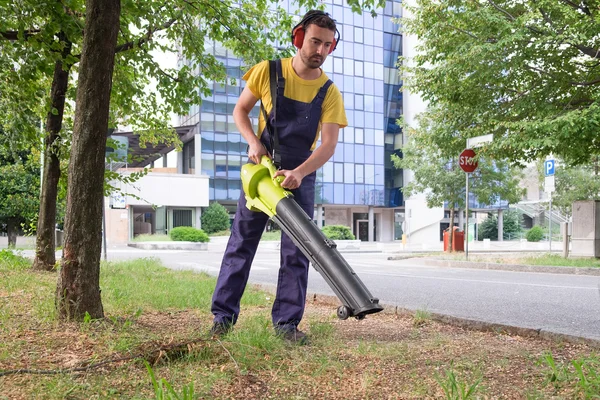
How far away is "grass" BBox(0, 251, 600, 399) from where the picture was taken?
2115 millimetres

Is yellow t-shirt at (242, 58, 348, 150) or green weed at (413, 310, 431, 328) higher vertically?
yellow t-shirt at (242, 58, 348, 150)

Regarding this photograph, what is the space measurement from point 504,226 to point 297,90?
49863mm

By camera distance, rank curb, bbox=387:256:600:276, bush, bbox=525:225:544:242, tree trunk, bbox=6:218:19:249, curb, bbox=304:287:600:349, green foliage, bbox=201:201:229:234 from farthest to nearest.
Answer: bush, bbox=525:225:544:242 → green foliage, bbox=201:201:229:234 → tree trunk, bbox=6:218:19:249 → curb, bbox=387:256:600:276 → curb, bbox=304:287:600:349

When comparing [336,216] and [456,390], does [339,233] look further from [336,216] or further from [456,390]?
[456,390]

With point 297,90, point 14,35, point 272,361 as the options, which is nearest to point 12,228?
point 14,35

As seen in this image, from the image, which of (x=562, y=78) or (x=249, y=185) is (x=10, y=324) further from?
(x=562, y=78)

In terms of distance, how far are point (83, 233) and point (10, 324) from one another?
2.31 ft

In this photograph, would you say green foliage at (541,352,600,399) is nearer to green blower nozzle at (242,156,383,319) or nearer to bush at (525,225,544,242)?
green blower nozzle at (242,156,383,319)

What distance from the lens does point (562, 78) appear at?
11.4 metres

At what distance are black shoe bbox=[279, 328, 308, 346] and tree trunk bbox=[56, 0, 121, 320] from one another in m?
1.21

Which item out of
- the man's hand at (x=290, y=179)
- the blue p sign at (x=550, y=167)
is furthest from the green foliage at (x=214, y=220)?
the man's hand at (x=290, y=179)

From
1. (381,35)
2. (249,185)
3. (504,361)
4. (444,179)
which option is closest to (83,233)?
(249,185)

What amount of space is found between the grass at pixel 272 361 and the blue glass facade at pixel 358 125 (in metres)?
34.2

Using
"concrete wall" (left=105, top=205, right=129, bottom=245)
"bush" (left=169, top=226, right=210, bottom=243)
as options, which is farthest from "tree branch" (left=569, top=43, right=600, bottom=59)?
"concrete wall" (left=105, top=205, right=129, bottom=245)
